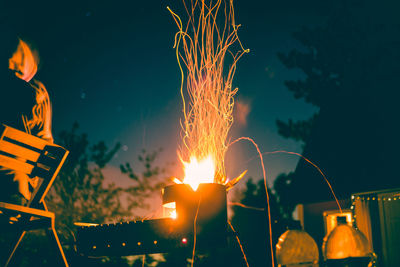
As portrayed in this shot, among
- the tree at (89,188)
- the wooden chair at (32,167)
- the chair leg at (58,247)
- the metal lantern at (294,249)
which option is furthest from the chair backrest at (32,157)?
the tree at (89,188)

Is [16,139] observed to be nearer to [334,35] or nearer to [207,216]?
[207,216]

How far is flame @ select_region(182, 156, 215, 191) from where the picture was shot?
12.4ft

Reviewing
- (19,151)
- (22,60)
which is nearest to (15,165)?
(19,151)

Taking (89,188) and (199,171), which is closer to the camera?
(199,171)

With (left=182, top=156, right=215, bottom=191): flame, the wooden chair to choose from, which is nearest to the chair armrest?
the wooden chair

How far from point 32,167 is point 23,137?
0.90 ft

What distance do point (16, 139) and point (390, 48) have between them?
7363 mm

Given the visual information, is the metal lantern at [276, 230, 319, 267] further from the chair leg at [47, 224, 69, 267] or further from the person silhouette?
the person silhouette

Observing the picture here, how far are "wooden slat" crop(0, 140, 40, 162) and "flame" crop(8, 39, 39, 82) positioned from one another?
0.82 meters

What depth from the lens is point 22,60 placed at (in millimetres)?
3639

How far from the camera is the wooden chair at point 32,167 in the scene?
9.86ft

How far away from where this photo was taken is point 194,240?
125 inches

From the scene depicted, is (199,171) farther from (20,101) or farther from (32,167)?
(20,101)

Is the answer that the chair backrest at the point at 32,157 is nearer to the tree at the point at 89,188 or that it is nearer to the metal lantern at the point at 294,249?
the metal lantern at the point at 294,249
